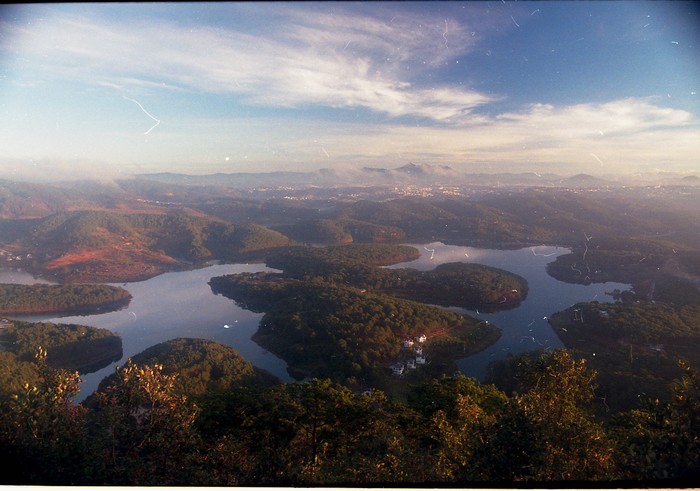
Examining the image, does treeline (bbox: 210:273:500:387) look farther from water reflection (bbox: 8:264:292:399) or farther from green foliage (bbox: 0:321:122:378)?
green foliage (bbox: 0:321:122:378)

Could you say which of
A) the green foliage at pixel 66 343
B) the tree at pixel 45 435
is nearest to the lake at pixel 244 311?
the green foliage at pixel 66 343

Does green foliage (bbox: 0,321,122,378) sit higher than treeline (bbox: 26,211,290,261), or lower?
lower

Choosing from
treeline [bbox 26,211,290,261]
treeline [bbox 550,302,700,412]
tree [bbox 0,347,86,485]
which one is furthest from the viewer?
treeline [bbox 26,211,290,261]

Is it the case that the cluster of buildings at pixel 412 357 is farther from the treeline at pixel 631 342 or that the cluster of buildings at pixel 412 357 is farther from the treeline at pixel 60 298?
the treeline at pixel 60 298

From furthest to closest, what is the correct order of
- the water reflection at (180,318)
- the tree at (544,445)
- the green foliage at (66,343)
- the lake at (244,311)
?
the lake at (244,311)
the water reflection at (180,318)
the green foliage at (66,343)
the tree at (544,445)

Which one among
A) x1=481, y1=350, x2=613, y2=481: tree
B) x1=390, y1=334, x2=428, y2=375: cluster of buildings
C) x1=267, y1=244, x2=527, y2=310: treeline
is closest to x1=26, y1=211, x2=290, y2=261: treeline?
x1=267, y1=244, x2=527, y2=310: treeline

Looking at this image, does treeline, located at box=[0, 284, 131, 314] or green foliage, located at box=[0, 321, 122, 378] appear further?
treeline, located at box=[0, 284, 131, 314]

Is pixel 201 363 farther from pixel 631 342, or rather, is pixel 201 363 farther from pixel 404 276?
pixel 631 342
